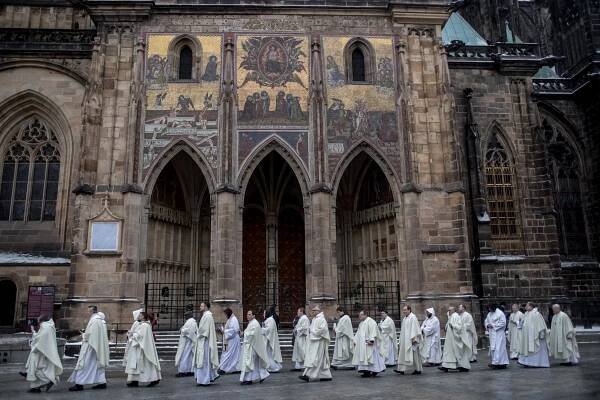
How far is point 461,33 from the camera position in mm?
27438

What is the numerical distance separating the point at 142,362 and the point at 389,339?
6318mm

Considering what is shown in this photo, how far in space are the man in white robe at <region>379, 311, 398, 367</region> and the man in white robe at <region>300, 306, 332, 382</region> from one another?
2.35 meters

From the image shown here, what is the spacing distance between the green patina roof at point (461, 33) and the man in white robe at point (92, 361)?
882 inches

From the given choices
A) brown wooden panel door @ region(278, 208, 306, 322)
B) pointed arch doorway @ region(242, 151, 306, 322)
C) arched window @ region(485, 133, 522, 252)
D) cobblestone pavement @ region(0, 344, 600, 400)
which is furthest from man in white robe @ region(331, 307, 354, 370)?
arched window @ region(485, 133, 522, 252)

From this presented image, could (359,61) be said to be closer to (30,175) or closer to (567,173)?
(567,173)

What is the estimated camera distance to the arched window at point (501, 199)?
888 inches

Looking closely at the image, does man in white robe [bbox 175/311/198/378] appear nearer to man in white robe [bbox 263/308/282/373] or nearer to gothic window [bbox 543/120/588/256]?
man in white robe [bbox 263/308/282/373]

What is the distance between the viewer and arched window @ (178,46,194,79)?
67.6 ft

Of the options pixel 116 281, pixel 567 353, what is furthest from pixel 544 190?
pixel 116 281

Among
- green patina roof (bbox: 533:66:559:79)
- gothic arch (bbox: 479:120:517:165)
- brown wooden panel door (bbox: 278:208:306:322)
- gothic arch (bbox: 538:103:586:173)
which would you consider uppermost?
green patina roof (bbox: 533:66:559:79)

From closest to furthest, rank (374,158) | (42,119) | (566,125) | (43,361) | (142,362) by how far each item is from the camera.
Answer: (43,361) → (142,362) → (374,158) → (42,119) → (566,125)

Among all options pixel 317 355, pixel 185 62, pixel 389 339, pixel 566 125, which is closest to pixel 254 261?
pixel 185 62

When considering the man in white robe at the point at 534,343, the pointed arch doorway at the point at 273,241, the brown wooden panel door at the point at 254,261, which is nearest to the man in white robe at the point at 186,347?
the man in white robe at the point at 534,343

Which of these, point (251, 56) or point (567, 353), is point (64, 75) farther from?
point (567, 353)
